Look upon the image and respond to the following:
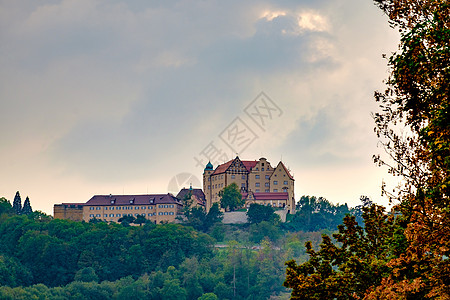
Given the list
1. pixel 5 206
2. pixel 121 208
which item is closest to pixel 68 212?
pixel 121 208

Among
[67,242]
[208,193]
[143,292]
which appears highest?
[208,193]

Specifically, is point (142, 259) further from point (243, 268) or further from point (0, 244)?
point (0, 244)

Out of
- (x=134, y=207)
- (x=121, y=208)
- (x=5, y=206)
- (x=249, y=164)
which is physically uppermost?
(x=249, y=164)

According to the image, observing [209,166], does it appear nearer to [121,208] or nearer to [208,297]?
[121,208]

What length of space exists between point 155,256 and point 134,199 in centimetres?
1910

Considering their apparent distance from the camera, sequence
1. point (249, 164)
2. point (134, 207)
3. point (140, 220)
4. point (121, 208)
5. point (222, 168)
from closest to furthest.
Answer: point (222, 168), point (140, 220), point (249, 164), point (134, 207), point (121, 208)

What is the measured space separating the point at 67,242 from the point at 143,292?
22.0 metres

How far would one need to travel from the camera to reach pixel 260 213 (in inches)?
5074

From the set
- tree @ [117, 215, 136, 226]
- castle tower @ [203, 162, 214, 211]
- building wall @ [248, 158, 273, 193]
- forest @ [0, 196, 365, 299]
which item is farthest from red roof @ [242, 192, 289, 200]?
tree @ [117, 215, 136, 226]

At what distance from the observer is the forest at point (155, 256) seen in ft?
367

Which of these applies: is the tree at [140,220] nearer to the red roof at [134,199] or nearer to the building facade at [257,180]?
the red roof at [134,199]

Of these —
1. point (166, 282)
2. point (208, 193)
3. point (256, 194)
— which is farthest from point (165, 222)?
point (166, 282)

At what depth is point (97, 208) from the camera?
14138 cm

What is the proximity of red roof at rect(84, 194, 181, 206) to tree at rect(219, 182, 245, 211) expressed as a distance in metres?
13.5
